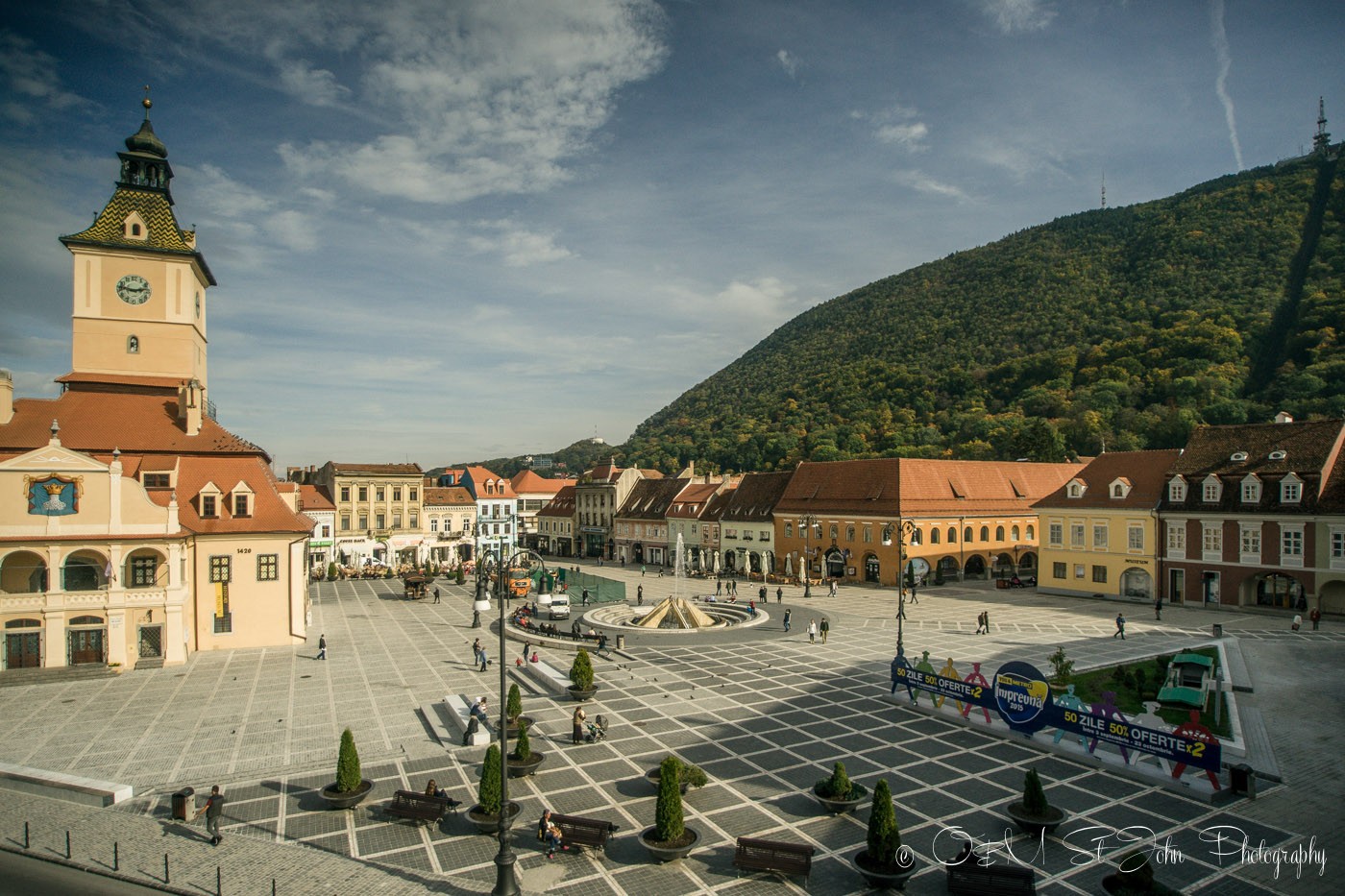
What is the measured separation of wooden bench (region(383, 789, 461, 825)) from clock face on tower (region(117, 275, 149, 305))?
3863cm

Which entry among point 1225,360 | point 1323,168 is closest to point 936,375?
point 1225,360

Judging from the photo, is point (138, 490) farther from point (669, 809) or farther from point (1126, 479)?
point (1126, 479)

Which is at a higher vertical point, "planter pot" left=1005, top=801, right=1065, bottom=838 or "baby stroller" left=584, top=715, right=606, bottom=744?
"planter pot" left=1005, top=801, right=1065, bottom=838

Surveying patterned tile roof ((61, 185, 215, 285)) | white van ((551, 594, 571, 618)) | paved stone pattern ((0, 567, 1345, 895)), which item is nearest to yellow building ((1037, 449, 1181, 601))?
paved stone pattern ((0, 567, 1345, 895))

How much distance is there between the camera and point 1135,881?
14172 mm

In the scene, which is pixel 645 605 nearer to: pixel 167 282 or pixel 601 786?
pixel 601 786

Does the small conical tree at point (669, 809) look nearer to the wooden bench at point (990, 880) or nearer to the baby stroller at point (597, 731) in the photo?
the wooden bench at point (990, 880)

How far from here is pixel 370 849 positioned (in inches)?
662

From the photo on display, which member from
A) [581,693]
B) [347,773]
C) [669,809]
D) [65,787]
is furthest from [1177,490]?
[65,787]

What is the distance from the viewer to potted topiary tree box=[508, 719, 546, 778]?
69.3 ft

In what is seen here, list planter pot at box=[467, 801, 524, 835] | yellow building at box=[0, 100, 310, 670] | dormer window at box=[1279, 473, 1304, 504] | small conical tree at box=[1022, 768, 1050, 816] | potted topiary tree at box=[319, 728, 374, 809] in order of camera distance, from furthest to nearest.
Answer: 1. dormer window at box=[1279, 473, 1304, 504]
2. yellow building at box=[0, 100, 310, 670]
3. potted topiary tree at box=[319, 728, 374, 809]
4. planter pot at box=[467, 801, 524, 835]
5. small conical tree at box=[1022, 768, 1050, 816]

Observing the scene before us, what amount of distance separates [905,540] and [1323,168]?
118 metres

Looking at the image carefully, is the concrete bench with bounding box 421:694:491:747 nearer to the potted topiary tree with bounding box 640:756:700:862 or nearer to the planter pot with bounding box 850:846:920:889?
the potted topiary tree with bounding box 640:756:700:862

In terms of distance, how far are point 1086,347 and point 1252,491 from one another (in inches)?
2442
